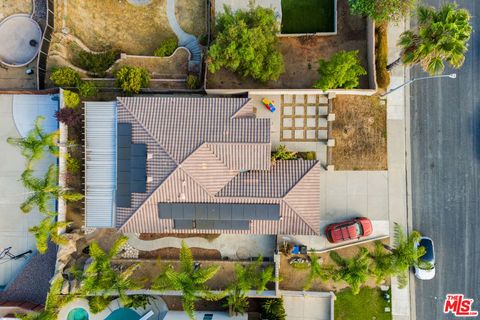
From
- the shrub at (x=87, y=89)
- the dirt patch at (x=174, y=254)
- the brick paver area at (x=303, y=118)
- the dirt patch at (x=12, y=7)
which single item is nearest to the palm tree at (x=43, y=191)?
the shrub at (x=87, y=89)

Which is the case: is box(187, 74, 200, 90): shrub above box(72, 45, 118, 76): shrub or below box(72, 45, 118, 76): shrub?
below

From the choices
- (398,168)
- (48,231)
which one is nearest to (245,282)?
(48,231)

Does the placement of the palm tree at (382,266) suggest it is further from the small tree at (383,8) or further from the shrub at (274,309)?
the small tree at (383,8)

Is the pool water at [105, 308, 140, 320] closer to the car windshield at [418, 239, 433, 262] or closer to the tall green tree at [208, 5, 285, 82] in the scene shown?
the tall green tree at [208, 5, 285, 82]

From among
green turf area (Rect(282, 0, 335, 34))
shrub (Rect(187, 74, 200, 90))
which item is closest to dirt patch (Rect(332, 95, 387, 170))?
green turf area (Rect(282, 0, 335, 34))

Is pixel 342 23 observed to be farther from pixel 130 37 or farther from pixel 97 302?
pixel 97 302

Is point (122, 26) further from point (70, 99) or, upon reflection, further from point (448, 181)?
point (448, 181)
